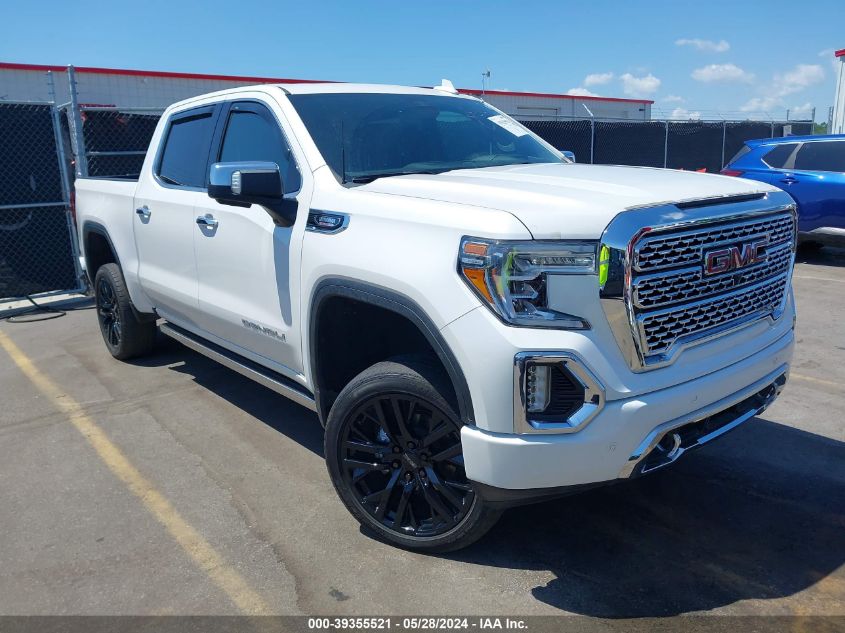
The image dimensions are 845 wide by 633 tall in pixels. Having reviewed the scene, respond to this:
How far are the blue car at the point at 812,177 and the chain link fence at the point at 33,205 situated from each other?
30.7ft

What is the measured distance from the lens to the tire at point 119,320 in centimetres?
586

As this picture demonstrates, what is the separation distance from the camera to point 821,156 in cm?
988

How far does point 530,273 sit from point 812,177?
891 cm

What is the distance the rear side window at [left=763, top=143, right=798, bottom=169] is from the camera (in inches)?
402

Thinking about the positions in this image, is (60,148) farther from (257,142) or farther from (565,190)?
(565,190)

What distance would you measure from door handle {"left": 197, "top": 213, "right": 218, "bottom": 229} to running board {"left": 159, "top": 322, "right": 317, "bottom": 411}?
0.79 meters

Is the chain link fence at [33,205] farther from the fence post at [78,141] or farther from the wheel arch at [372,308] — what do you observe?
the wheel arch at [372,308]

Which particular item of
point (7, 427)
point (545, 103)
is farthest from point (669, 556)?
point (545, 103)

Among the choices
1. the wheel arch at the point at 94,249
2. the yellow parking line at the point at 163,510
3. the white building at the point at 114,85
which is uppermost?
the white building at the point at 114,85

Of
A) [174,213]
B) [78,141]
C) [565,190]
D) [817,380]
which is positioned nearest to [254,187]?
[565,190]

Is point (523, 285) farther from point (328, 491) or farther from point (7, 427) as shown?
point (7, 427)

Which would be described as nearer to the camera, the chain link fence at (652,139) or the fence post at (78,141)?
the fence post at (78,141)

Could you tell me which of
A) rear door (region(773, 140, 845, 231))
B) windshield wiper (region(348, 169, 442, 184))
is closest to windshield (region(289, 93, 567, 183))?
windshield wiper (region(348, 169, 442, 184))

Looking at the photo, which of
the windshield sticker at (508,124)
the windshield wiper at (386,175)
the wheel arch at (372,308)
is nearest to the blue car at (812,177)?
the windshield sticker at (508,124)
